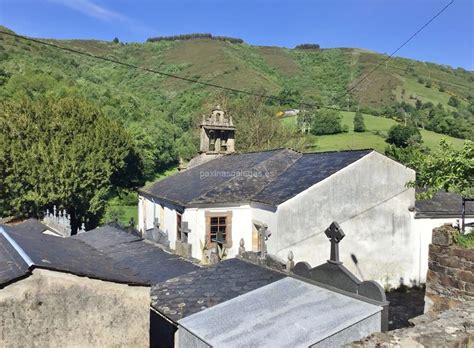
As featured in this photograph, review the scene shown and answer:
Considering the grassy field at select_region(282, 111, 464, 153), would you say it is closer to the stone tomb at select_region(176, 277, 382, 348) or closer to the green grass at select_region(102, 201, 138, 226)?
the green grass at select_region(102, 201, 138, 226)

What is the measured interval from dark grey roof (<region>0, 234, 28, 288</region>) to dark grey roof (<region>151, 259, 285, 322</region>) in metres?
3.26

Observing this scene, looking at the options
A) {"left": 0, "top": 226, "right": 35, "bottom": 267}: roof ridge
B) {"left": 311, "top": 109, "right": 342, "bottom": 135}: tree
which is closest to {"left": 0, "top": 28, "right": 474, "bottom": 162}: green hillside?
→ {"left": 311, "top": 109, "right": 342, "bottom": 135}: tree

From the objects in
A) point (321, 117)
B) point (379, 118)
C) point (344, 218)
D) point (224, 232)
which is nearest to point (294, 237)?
point (344, 218)

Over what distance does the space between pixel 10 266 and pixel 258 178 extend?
52.8ft

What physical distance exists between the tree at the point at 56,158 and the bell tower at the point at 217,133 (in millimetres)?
11016

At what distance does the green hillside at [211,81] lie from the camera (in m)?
57.7

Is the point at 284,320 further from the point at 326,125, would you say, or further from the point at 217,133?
the point at 326,125

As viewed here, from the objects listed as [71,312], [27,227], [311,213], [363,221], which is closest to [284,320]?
[71,312]

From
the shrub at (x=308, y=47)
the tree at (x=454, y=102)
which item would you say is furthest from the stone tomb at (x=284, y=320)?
the shrub at (x=308, y=47)

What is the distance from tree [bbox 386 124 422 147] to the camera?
50.2 meters

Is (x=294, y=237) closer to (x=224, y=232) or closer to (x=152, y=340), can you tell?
(x=224, y=232)

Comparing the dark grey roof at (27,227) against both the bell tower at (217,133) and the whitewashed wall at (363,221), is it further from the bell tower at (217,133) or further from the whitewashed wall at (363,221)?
the bell tower at (217,133)

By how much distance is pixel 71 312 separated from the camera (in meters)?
5.43

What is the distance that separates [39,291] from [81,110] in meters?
33.7
